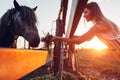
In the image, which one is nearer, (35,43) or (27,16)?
(35,43)

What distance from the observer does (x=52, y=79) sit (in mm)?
6309

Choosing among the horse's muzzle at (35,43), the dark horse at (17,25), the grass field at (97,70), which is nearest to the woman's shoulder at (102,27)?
the grass field at (97,70)

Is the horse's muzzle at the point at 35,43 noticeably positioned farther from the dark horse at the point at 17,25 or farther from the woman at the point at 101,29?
the woman at the point at 101,29

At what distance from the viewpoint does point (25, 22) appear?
5.40 m

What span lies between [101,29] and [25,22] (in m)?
2.61

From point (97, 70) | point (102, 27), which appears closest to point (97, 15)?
point (102, 27)

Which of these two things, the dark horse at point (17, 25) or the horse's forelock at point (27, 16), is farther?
the horse's forelock at point (27, 16)

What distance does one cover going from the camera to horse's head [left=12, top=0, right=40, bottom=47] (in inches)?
199

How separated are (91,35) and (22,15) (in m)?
2.50

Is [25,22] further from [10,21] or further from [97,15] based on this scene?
[97,15]

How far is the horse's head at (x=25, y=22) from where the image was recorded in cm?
507

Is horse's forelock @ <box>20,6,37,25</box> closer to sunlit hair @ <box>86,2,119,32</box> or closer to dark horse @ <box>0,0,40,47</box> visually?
dark horse @ <box>0,0,40,47</box>

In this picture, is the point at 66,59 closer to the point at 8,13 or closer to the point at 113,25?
the point at 8,13

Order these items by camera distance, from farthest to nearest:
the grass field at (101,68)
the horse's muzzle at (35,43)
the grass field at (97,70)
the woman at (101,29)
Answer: the grass field at (101,68), the grass field at (97,70), the horse's muzzle at (35,43), the woman at (101,29)
